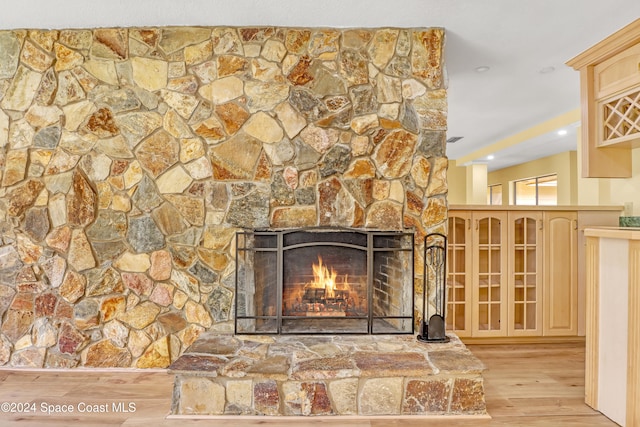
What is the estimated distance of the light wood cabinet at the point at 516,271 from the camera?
345cm

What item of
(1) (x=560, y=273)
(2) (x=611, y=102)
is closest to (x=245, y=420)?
(1) (x=560, y=273)

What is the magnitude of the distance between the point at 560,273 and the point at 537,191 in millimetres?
4655

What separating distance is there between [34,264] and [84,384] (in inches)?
35.1

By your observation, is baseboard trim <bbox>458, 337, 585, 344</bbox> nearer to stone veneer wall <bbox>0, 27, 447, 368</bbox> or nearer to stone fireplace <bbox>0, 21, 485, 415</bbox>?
stone fireplace <bbox>0, 21, 485, 415</bbox>

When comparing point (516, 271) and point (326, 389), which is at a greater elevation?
point (516, 271)

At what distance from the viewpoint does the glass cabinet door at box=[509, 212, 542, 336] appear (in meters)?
3.46

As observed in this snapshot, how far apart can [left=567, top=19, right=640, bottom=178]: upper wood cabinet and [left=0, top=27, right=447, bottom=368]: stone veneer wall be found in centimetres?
102

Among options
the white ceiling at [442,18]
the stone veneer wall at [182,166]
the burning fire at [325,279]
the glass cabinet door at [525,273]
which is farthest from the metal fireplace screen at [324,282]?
the white ceiling at [442,18]

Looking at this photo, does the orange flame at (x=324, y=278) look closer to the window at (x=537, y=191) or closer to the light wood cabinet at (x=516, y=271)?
the light wood cabinet at (x=516, y=271)

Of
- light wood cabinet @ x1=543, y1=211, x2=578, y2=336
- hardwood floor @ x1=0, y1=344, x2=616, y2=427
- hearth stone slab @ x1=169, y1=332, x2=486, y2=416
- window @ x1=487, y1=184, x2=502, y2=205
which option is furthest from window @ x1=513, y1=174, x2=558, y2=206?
hearth stone slab @ x1=169, y1=332, x2=486, y2=416

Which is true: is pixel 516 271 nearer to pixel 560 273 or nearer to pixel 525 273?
pixel 525 273

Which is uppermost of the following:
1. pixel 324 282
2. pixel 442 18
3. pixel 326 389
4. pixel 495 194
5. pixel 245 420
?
pixel 442 18

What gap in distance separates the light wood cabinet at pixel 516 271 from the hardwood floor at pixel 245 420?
398 mm

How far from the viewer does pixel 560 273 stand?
11.5 ft
